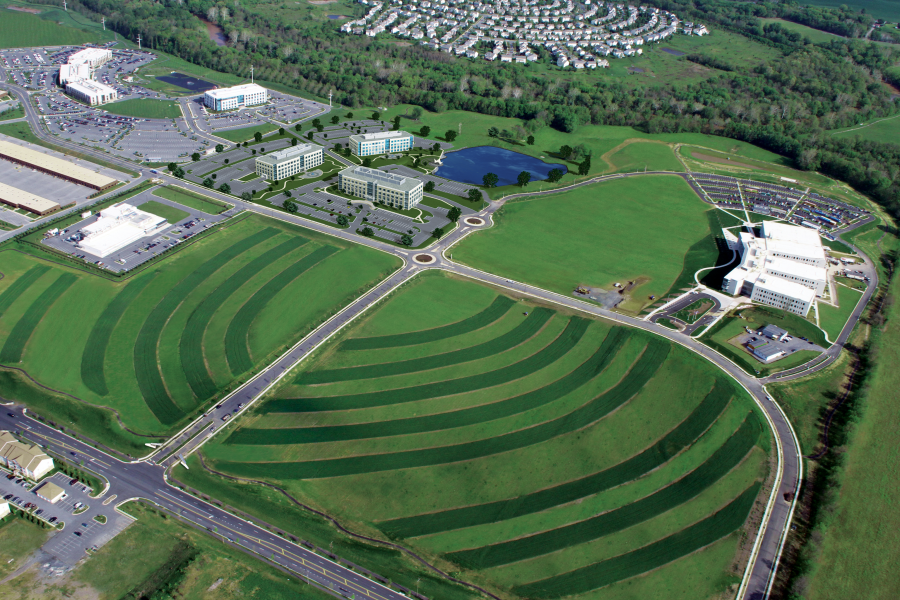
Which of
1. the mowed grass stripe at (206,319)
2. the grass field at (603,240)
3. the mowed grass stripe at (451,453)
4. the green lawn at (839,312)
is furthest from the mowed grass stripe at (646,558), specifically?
the mowed grass stripe at (206,319)

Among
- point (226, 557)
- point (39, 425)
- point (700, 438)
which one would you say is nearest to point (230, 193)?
point (39, 425)

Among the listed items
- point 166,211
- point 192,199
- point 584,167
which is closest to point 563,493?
point 166,211

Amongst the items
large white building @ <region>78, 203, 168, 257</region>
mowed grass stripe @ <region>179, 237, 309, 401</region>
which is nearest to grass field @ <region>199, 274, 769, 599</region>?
mowed grass stripe @ <region>179, 237, 309, 401</region>

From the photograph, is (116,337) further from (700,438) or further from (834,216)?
(834,216)

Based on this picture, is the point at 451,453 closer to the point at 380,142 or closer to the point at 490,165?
the point at 490,165

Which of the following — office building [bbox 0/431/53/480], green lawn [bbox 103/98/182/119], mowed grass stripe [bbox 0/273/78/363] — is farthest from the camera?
green lawn [bbox 103/98/182/119]

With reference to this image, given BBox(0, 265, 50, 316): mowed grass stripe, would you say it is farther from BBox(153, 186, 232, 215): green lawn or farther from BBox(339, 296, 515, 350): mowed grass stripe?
BBox(339, 296, 515, 350): mowed grass stripe
